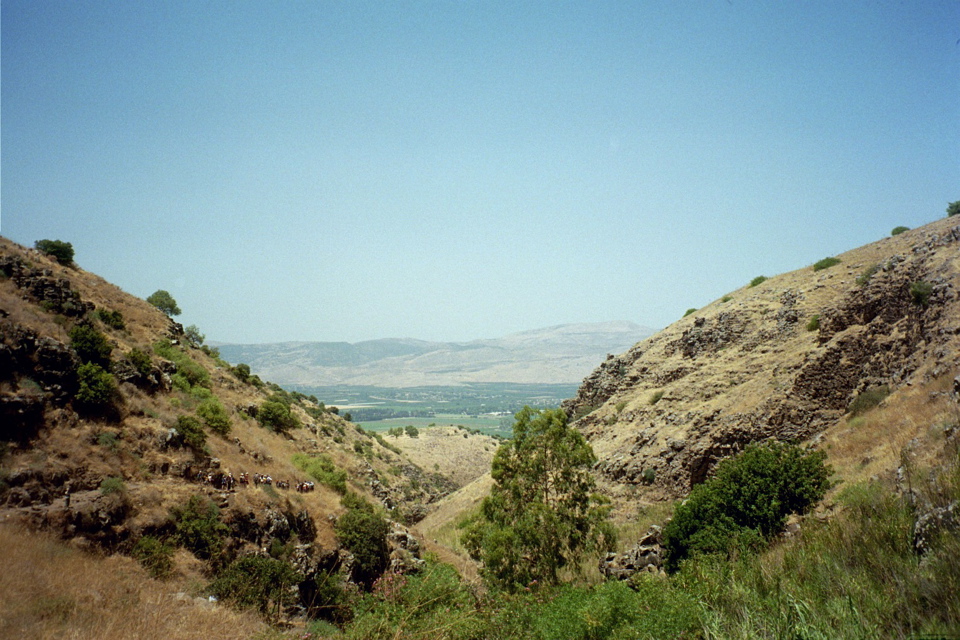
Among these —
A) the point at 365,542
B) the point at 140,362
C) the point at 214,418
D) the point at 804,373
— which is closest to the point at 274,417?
the point at 214,418

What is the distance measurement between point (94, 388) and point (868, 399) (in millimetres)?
33209

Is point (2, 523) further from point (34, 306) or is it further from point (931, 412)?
point (931, 412)

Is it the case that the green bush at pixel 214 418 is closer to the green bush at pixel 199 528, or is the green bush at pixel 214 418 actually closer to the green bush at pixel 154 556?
the green bush at pixel 199 528

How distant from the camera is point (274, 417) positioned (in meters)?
34.2

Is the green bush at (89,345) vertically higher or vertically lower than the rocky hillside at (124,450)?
higher

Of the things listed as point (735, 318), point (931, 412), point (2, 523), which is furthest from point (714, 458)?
point (2, 523)

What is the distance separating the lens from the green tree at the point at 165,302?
48.4m

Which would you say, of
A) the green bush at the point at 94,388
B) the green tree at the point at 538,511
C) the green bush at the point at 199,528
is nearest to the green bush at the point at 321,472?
the green bush at the point at 199,528

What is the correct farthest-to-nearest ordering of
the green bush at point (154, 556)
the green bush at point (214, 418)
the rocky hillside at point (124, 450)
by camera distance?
the green bush at point (214, 418), the rocky hillside at point (124, 450), the green bush at point (154, 556)

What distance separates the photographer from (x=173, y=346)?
32.0 meters

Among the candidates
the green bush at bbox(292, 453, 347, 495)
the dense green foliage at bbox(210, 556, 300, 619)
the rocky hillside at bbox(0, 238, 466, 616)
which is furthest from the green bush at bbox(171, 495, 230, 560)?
the green bush at bbox(292, 453, 347, 495)

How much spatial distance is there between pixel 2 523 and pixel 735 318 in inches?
1678

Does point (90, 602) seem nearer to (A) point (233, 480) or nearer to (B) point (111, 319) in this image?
(A) point (233, 480)

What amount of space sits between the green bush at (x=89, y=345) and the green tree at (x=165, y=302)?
3078 cm
